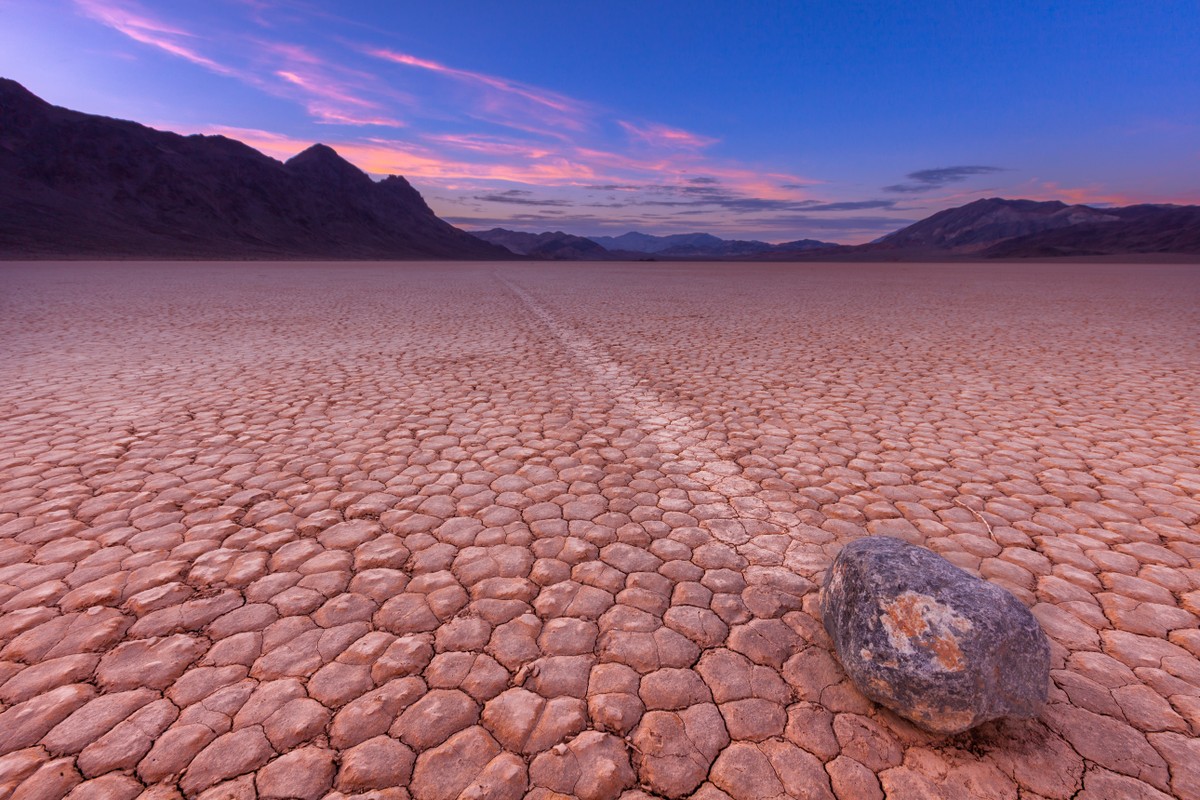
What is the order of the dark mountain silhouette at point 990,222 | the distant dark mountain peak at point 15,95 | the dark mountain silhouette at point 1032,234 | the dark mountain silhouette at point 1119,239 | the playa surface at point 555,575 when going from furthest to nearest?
the dark mountain silhouette at point 990,222
the dark mountain silhouette at point 1032,234
the dark mountain silhouette at point 1119,239
the distant dark mountain peak at point 15,95
the playa surface at point 555,575

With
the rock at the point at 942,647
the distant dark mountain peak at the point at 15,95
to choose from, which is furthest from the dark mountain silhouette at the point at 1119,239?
the distant dark mountain peak at the point at 15,95

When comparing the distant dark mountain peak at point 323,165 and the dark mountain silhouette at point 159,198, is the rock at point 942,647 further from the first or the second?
the distant dark mountain peak at point 323,165

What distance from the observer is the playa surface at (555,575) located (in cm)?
151

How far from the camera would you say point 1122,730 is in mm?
1600

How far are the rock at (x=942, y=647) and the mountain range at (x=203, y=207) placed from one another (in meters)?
54.8

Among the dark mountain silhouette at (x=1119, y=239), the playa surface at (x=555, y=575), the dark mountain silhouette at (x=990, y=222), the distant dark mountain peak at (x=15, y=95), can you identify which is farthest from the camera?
the dark mountain silhouette at (x=990, y=222)

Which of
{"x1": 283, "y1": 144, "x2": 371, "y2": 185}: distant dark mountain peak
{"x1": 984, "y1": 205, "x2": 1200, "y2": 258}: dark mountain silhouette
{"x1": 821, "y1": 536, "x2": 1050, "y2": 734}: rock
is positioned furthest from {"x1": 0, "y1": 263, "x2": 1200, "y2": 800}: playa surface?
{"x1": 283, "y1": 144, "x2": 371, "y2": 185}: distant dark mountain peak

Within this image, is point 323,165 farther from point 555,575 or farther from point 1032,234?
point 1032,234

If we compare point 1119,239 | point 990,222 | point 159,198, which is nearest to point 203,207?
point 159,198

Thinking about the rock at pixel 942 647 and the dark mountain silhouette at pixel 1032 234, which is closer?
the rock at pixel 942 647

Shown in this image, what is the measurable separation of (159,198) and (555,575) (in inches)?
3386

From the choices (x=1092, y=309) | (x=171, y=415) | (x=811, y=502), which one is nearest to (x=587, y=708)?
(x=811, y=502)

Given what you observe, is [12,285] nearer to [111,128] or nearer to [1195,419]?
[1195,419]

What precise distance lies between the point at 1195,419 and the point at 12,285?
25883 mm
